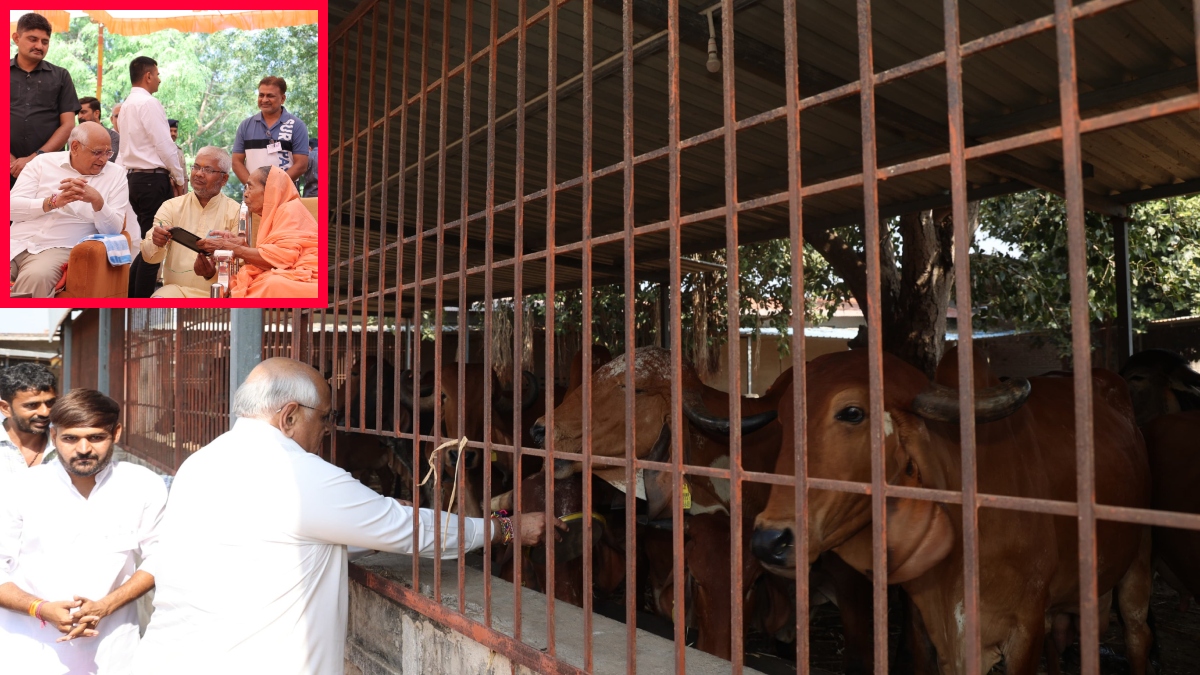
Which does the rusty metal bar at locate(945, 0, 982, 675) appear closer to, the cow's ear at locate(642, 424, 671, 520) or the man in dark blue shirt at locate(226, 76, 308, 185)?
the cow's ear at locate(642, 424, 671, 520)

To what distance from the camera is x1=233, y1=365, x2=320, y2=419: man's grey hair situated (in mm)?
3412

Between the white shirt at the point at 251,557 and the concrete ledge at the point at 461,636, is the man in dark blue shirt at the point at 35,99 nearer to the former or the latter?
the white shirt at the point at 251,557

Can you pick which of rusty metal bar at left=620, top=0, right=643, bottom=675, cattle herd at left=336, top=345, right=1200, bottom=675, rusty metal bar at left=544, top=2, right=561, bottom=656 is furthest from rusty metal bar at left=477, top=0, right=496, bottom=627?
rusty metal bar at left=620, top=0, right=643, bottom=675

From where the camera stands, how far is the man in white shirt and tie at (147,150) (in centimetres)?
398

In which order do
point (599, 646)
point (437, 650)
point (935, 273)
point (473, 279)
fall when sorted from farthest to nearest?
point (473, 279), point (935, 273), point (437, 650), point (599, 646)

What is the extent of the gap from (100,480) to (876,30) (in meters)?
4.30

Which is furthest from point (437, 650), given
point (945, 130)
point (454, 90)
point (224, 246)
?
point (945, 130)

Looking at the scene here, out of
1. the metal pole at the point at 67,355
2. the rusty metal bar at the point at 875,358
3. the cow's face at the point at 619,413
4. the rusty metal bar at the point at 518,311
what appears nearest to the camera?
the rusty metal bar at the point at 875,358

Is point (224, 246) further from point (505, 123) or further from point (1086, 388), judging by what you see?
point (1086, 388)

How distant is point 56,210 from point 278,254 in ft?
3.19

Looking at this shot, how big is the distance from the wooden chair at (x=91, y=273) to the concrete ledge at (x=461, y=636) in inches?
71.6

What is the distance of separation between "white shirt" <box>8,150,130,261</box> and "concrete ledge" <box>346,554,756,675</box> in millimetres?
2075

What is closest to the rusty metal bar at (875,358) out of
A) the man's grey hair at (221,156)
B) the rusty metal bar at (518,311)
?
the rusty metal bar at (518,311)

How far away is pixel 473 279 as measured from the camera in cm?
1174
